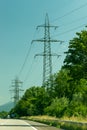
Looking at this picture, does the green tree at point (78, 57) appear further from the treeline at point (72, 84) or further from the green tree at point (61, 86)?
the green tree at point (61, 86)

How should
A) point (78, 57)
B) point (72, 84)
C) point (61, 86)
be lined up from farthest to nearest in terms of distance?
point (61, 86)
point (72, 84)
point (78, 57)

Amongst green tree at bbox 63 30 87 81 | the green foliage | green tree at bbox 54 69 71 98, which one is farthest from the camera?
green tree at bbox 54 69 71 98

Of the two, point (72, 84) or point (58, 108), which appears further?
point (72, 84)

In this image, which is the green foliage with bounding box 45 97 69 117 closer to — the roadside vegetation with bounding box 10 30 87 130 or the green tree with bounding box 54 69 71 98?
the roadside vegetation with bounding box 10 30 87 130

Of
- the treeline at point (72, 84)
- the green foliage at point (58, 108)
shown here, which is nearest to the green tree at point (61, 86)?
the treeline at point (72, 84)

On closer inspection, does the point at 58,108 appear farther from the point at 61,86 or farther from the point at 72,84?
the point at 61,86

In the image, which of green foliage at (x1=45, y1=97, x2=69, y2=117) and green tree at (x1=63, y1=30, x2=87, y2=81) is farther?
green foliage at (x1=45, y1=97, x2=69, y2=117)

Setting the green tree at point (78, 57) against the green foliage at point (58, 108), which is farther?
the green foliage at point (58, 108)

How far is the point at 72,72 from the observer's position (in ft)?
155

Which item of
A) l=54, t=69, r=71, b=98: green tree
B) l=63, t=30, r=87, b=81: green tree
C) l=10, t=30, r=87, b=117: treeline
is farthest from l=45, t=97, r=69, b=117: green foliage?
l=63, t=30, r=87, b=81: green tree

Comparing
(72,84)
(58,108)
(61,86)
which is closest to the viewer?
(58,108)

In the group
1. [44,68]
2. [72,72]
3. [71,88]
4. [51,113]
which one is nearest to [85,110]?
[44,68]

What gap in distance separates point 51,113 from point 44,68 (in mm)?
17300

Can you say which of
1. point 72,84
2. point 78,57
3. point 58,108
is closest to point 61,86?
point 72,84
